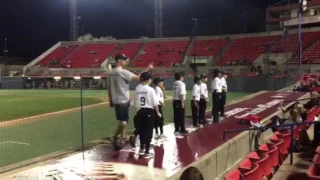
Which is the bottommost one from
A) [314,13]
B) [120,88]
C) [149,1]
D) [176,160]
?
[176,160]

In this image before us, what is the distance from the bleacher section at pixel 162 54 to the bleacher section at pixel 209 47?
2.05 m

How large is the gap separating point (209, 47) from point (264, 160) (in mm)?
44097

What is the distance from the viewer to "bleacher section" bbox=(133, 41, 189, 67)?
49.8 meters

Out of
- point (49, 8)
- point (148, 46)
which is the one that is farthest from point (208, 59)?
point (49, 8)

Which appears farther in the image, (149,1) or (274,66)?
(149,1)

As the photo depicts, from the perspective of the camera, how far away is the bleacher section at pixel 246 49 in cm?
4422

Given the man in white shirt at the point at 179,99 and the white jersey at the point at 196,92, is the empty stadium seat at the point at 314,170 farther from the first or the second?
the white jersey at the point at 196,92

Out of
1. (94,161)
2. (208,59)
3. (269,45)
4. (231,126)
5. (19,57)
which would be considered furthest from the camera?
(19,57)

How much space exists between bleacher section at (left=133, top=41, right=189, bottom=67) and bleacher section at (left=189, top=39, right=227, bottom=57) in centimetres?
205

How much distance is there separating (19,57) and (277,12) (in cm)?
4042

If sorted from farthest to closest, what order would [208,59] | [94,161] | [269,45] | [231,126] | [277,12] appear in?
[277,12] < [208,59] < [269,45] < [231,126] < [94,161]

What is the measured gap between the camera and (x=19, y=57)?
6056 centimetres

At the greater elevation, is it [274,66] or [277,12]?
[277,12]

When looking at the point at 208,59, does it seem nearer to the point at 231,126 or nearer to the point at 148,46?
the point at 148,46
